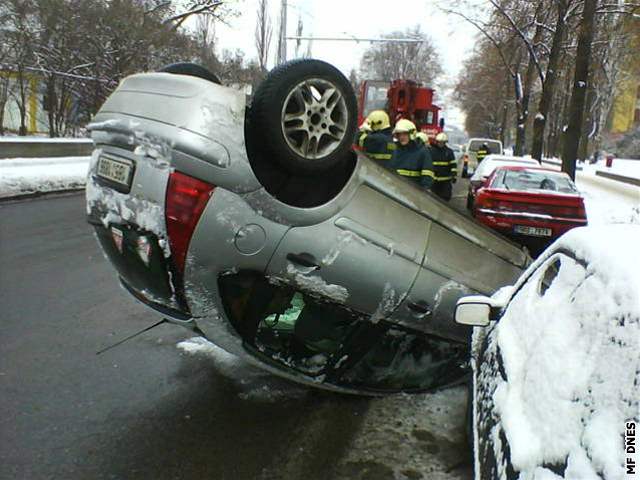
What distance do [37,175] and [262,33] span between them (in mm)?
20363

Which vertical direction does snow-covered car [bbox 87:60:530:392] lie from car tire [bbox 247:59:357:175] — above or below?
below

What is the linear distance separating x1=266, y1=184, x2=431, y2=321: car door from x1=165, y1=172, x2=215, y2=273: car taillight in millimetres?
438

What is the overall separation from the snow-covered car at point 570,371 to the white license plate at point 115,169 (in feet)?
6.17

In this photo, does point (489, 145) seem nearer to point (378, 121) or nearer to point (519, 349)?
point (378, 121)

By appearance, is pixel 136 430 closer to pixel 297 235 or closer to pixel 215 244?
pixel 215 244

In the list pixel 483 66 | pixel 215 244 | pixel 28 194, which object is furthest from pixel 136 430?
pixel 483 66

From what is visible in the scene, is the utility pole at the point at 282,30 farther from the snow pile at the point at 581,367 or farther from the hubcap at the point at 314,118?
the snow pile at the point at 581,367

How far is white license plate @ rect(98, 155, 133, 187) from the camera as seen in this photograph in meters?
2.69

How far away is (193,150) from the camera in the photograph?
254 cm

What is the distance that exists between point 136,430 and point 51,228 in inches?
243

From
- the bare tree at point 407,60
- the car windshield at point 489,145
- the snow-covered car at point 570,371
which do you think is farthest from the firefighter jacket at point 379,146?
the bare tree at point 407,60

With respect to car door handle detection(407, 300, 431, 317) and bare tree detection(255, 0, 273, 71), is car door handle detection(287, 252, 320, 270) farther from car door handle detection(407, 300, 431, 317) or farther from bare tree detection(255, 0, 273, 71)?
bare tree detection(255, 0, 273, 71)

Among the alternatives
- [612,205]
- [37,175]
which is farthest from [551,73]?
[37,175]

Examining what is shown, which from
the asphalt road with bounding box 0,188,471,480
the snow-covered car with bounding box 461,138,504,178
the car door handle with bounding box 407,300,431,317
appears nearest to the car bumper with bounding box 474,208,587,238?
the asphalt road with bounding box 0,188,471,480
